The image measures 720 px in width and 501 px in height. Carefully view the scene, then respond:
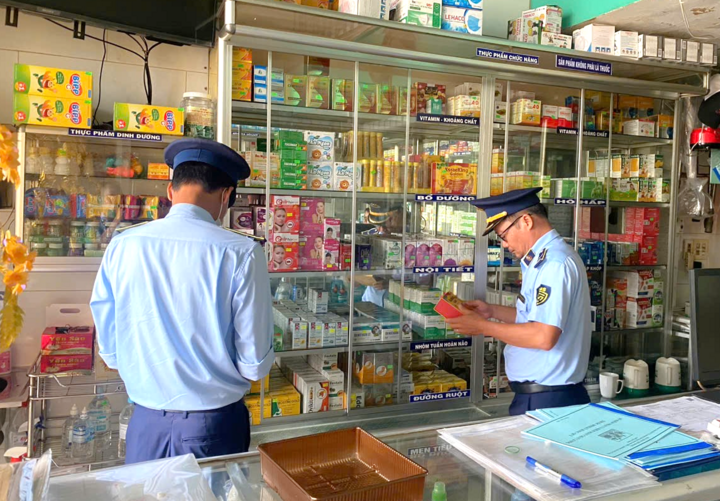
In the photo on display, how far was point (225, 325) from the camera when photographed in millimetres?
1996

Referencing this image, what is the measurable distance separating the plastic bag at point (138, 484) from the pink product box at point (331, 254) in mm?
2261

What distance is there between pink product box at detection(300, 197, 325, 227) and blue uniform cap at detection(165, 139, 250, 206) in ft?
4.36

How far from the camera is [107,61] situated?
353cm

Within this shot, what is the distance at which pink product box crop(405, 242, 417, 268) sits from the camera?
3773 mm

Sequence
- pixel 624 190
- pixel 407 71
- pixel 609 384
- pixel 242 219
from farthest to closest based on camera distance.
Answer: pixel 624 190
pixel 609 384
pixel 407 71
pixel 242 219

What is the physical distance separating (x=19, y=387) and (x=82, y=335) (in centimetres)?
42

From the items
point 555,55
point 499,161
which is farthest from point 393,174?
point 555,55

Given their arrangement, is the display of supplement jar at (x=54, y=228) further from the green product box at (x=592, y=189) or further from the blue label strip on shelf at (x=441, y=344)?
the green product box at (x=592, y=189)

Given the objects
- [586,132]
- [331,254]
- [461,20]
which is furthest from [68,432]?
[586,132]

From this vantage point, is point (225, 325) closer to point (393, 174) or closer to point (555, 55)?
point (393, 174)

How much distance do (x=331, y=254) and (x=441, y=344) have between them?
93cm

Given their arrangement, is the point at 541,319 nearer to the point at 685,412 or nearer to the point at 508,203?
the point at 508,203

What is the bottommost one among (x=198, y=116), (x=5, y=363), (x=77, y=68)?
(x=5, y=363)

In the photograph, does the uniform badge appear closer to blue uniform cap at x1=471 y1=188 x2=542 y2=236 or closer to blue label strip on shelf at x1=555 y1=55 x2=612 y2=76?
blue uniform cap at x1=471 y1=188 x2=542 y2=236
